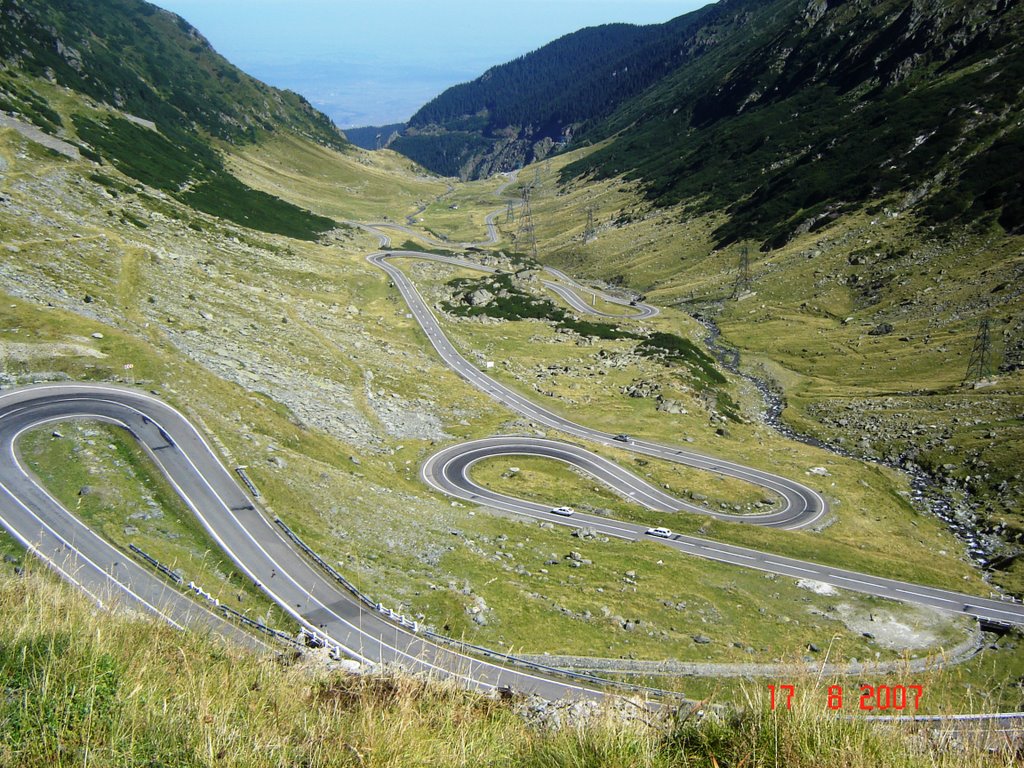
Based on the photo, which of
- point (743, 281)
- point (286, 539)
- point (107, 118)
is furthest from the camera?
point (107, 118)

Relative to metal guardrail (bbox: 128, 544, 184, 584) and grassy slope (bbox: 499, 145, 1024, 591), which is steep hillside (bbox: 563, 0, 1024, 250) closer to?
grassy slope (bbox: 499, 145, 1024, 591)

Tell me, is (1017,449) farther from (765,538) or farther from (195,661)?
(195,661)

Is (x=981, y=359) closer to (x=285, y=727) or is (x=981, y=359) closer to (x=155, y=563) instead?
(x=155, y=563)

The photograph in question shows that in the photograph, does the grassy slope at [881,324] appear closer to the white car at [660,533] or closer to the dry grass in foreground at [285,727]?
the white car at [660,533]

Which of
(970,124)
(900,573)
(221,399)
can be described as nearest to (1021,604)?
(900,573)

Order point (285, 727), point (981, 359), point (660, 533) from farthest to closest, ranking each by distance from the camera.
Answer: point (981, 359), point (660, 533), point (285, 727)

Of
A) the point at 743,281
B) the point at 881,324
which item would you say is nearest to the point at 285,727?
the point at 881,324

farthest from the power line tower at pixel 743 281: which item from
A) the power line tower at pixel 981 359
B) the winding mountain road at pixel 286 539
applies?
the winding mountain road at pixel 286 539

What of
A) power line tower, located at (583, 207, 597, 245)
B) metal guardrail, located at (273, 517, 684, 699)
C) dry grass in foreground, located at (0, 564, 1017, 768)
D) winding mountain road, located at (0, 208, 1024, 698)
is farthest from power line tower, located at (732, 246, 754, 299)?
dry grass in foreground, located at (0, 564, 1017, 768)
